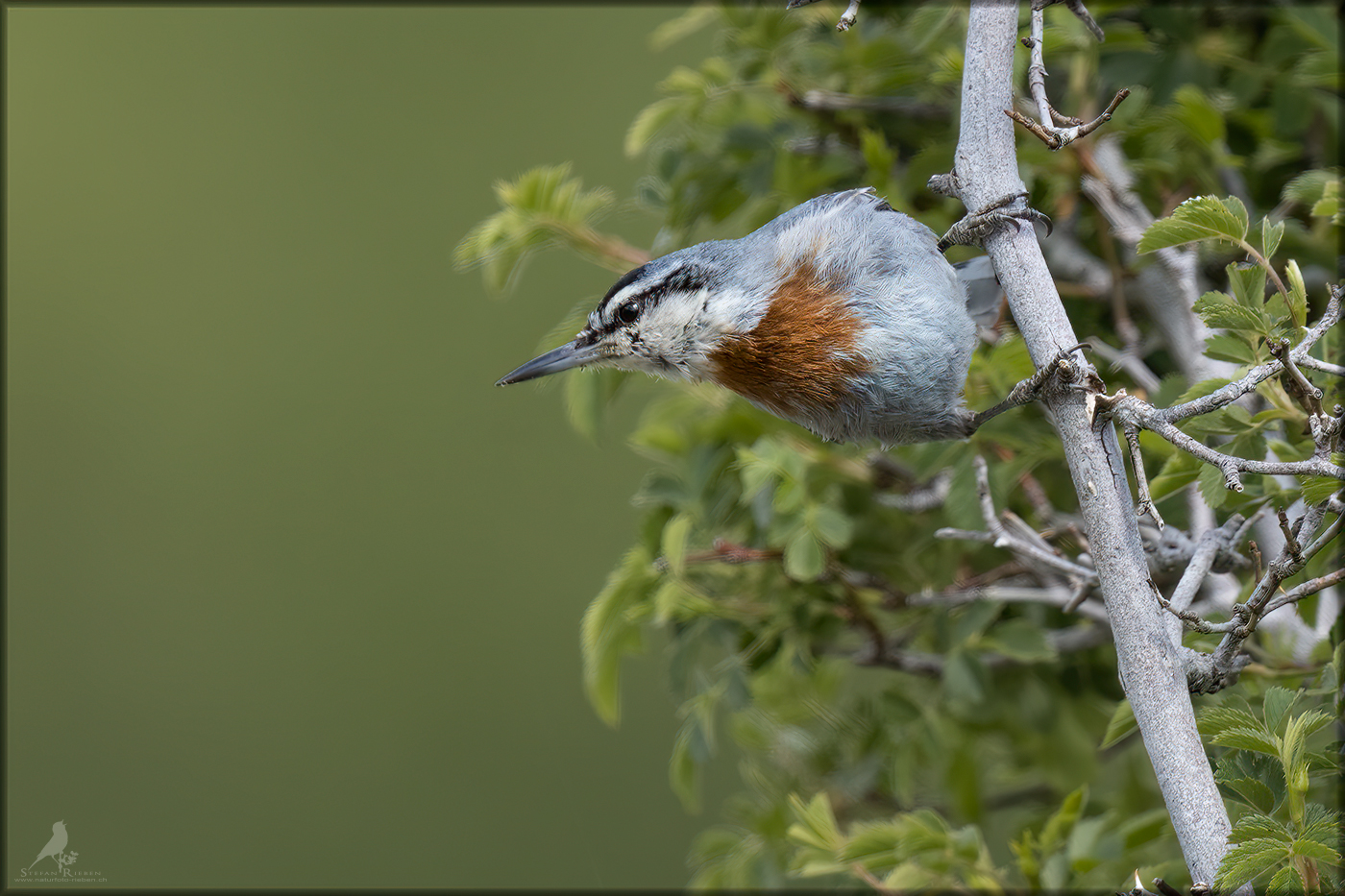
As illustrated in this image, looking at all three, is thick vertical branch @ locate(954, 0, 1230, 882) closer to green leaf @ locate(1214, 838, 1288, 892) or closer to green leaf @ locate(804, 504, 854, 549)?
green leaf @ locate(1214, 838, 1288, 892)

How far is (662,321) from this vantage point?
76cm

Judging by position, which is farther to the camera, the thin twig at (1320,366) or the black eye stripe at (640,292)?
the black eye stripe at (640,292)

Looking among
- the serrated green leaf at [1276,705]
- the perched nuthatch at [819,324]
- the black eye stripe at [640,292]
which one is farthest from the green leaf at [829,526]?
the serrated green leaf at [1276,705]

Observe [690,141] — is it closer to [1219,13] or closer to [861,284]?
[861,284]

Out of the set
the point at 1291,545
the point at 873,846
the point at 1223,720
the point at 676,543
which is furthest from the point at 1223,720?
the point at 676,543

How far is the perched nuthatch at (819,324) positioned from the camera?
0.70m

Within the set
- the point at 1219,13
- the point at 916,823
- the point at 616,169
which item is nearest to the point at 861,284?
the point at 916,823

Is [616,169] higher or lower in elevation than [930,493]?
higher

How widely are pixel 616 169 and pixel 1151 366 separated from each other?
191 centimetres

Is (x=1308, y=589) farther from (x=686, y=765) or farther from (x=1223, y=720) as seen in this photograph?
(x=686, y=765)

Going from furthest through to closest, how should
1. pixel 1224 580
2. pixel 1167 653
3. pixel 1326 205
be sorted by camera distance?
pixel 1224 580 < pixel 1326 205 < pixel 1167 653

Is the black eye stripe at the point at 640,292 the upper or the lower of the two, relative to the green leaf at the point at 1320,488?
upper

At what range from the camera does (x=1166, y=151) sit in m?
0.90

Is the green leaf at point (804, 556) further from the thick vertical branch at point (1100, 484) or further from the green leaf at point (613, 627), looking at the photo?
the thick vertical branch at point (1100, 484)
